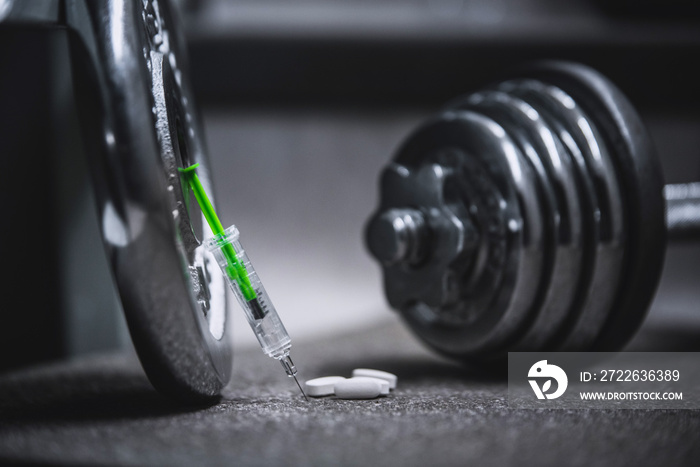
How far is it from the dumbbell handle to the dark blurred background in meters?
0.31

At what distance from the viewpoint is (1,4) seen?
36 cm

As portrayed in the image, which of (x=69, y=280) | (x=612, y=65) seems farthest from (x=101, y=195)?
(x=612, y=65)

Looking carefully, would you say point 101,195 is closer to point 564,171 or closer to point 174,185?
point 174,185

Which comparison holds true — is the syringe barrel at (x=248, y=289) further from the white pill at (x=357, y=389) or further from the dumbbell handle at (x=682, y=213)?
the dumbbell handle at (x=682, y=213)

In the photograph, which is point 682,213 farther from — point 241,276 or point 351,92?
point 351,92

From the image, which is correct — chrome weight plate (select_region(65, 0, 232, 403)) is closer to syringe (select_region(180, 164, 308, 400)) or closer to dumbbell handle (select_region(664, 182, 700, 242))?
syringe (select_region(180, 164, 308, 400))

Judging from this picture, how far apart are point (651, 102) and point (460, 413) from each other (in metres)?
0.73

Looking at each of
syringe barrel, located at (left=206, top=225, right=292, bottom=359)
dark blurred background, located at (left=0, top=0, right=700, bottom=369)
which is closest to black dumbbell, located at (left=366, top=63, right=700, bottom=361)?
syringe barrel, located at (left=206, top=225, right=292, bottom=359)

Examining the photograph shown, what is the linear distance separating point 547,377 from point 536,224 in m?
0.09

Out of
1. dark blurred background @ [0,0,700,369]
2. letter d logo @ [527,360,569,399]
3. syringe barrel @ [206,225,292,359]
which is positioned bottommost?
letter d logo @ [527,360,569,399]

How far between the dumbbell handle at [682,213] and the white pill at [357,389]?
→ 0.82 ft

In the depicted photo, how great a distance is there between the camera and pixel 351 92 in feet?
3.04

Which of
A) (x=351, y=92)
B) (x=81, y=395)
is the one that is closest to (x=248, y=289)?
(x=81, y=395)

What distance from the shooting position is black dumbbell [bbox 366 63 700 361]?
1.46 feet
